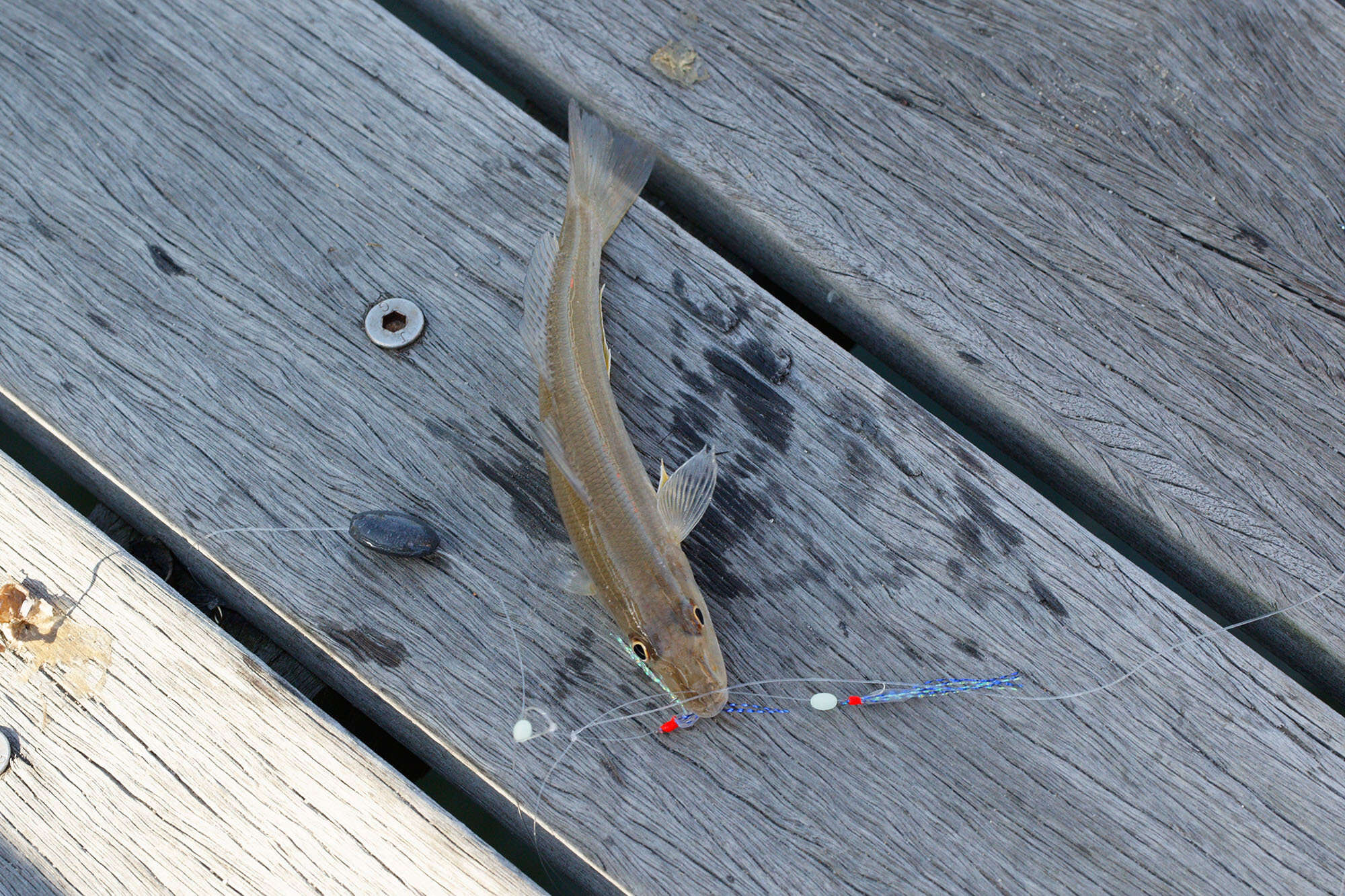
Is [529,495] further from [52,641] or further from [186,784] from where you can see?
[52,641]

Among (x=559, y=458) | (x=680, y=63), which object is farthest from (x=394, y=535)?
(x=680, y=63)

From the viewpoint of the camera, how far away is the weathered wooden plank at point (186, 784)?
7.93 feet

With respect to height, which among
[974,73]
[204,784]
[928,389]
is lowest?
[204,784]

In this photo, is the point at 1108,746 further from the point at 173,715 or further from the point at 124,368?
the point at 124,368

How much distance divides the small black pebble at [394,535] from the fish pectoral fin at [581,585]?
1.40 ft

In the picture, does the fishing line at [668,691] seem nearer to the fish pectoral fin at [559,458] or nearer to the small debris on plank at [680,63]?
the fish pectoral fin at [559,458]

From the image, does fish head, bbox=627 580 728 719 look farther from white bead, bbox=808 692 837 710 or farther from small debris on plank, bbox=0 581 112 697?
small debris on plank, bbox=0 581 112 697

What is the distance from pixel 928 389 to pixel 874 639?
36.8 inches

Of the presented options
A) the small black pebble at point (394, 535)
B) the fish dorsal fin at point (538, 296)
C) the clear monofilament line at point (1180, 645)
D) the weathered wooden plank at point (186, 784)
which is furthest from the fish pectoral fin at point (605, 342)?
the clear monofilament line at point (1180, 645)

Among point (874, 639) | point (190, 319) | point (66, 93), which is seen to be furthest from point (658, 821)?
point (66, 93)

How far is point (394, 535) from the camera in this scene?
2.48m

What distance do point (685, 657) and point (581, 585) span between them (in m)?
0.39

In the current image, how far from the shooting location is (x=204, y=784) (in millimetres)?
2461

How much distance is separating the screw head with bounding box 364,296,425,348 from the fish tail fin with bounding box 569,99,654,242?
25.6 inches
